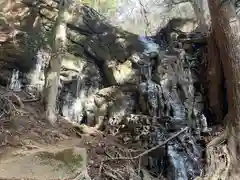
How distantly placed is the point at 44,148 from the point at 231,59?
3.07m

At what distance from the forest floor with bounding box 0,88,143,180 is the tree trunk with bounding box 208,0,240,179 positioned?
1697mm

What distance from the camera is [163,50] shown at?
9.69m

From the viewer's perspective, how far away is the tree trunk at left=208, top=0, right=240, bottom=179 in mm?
4199

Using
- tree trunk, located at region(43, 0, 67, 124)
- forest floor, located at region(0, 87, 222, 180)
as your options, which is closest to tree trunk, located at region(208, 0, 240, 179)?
forest floor, located at region(0, 87, 222, 180)

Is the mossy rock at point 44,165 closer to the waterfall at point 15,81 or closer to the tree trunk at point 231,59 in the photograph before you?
the tree trunk at point 231,59

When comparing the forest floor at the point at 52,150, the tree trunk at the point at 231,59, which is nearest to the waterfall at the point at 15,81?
the forest floor at the point at 52,150

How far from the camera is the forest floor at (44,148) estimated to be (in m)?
3.51

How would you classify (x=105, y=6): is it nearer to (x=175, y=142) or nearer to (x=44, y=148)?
(x=175, y=142)

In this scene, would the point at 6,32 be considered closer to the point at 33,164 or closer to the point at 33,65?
the point at 33,65

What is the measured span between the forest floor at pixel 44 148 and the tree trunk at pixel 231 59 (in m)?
1.70

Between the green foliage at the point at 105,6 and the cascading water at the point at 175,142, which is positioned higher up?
the green foliage at the point at 105,6

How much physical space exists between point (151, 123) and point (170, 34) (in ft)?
14.2

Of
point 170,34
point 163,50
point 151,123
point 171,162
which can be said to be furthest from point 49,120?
point 170,34

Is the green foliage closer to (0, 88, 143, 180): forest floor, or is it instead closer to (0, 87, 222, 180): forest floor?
(0, 87, 222, 180): forest floor
